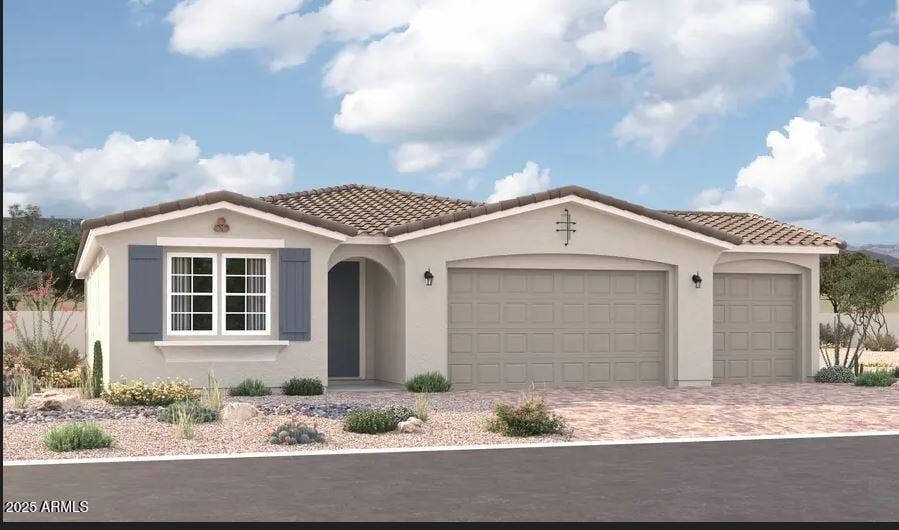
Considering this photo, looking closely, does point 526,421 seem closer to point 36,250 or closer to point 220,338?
point 220,338

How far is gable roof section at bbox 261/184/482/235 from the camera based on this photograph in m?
21.5

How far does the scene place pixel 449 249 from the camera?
816 inches

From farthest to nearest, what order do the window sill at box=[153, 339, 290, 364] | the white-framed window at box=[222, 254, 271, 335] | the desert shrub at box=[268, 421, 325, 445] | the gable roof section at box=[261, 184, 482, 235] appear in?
1. the gable roof section at box=[261, 184, 482, 235]
2. the white-framed window at box=[222, 254, 271, 335]
3. the window sill at box=[153, 339, 290, 364]
4. the desert shrub at box=[268, 421, 325, 445]

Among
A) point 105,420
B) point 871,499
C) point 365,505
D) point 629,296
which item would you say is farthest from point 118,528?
point 629,296

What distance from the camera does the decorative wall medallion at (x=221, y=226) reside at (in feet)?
63.1

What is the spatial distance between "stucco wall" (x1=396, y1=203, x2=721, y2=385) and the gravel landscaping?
0.97 meters

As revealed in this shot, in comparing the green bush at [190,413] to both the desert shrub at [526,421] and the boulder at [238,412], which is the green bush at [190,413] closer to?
the boulder at [238,412]

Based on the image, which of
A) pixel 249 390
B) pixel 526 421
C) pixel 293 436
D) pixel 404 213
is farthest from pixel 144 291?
pixel 526 421

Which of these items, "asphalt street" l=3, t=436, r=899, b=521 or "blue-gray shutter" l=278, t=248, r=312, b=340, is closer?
"asphalt street" l=3, t=436, r=899, b=521

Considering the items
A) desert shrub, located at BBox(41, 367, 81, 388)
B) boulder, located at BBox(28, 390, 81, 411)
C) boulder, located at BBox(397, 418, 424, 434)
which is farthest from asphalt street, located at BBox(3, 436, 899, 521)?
desert shrub, located at BBox(41, 367, 81, 388)

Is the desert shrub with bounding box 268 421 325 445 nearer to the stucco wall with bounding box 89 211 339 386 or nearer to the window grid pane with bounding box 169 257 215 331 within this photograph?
the stucco wall with bounding box 89 211 339 386

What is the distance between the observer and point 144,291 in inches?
744

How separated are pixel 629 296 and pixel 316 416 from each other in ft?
27.3

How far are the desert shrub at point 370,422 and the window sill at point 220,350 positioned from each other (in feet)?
18.1
